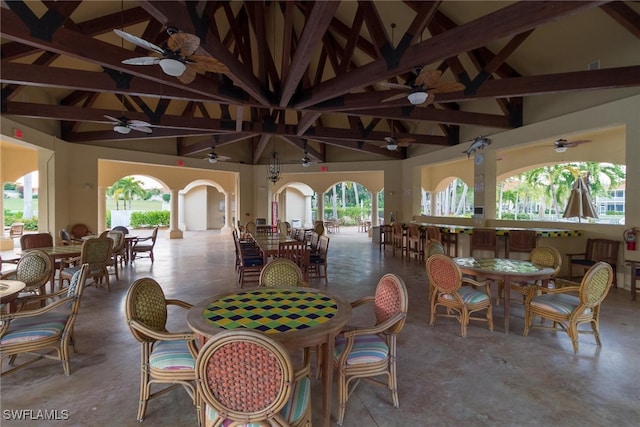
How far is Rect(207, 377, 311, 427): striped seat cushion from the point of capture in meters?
1.55

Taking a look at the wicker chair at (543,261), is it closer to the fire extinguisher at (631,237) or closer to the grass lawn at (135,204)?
the fire extinguisher at (631,237)

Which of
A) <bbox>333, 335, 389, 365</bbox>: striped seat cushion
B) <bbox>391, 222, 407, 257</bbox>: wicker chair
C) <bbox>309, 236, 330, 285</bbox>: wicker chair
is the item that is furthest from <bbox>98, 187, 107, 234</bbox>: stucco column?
<bbox>333, 335, 389, 365</bbox>: striped seat cushion

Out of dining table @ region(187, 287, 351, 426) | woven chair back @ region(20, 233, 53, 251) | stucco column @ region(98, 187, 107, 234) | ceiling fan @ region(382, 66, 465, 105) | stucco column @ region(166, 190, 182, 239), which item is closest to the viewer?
dining table @ region(187, 287, 351, 426)

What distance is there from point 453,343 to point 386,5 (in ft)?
19.2

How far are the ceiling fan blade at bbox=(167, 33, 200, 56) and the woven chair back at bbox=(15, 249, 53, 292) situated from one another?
2799 mm

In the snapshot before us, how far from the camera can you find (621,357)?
2951mm

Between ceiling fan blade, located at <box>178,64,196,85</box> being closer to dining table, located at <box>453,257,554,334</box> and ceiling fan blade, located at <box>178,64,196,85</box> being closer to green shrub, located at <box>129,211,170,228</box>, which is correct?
dining table, located at <box>453,257,554,334</box>

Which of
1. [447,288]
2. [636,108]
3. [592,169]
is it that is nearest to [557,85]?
[636,108]

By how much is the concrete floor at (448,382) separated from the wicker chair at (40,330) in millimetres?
226

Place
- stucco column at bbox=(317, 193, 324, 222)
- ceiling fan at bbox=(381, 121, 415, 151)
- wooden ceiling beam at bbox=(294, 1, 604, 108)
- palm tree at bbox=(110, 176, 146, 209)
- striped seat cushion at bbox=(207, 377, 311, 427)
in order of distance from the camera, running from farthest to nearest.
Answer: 1. palm tree at bbox=(110, 176, 146, 209)
2. stucco column at bbox=(317, 193, 324, 222)
3. ceiling fan at bbox=(381, 121, 415, 151)
4. wooden ceiling beam at bbox=(294, 1, 604, 108)
5. striped seat cushion at bbox=(207, 377, 311, 427)

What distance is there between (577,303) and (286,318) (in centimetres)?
309

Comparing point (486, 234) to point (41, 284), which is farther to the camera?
point (486, 234)

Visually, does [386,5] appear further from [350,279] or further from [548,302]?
[548,302]

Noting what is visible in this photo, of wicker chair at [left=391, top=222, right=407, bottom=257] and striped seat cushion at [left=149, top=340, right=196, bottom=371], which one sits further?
wicker chair at [left=391, top=222, right=407, bottom=257]
